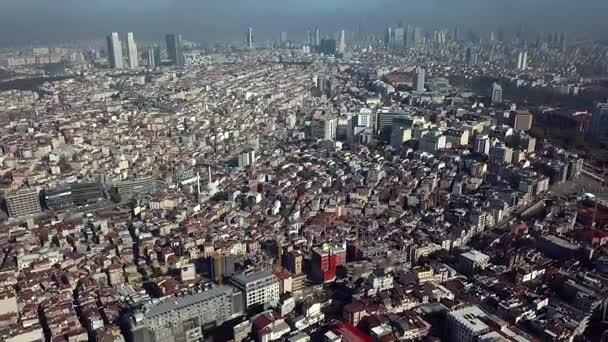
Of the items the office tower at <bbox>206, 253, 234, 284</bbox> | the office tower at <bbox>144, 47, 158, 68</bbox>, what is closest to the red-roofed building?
the office tower at <bbox>206, 253, 234, 284</bbox>

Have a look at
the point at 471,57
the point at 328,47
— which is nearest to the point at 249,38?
the point at 328,47

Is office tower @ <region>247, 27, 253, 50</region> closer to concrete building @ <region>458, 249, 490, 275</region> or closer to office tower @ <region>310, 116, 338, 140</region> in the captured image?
office tower @ <region>310, 116, 338, 140</region>

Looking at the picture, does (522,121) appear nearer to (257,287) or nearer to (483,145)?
(483,145)

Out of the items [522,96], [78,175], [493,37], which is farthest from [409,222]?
[493,37]

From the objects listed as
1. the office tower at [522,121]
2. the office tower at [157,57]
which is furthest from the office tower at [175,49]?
the office tower at [522,121]

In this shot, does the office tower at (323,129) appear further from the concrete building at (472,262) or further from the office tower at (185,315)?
the office tower at (185,315)

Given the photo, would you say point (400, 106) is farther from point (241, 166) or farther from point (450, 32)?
A: point (450, 32)
